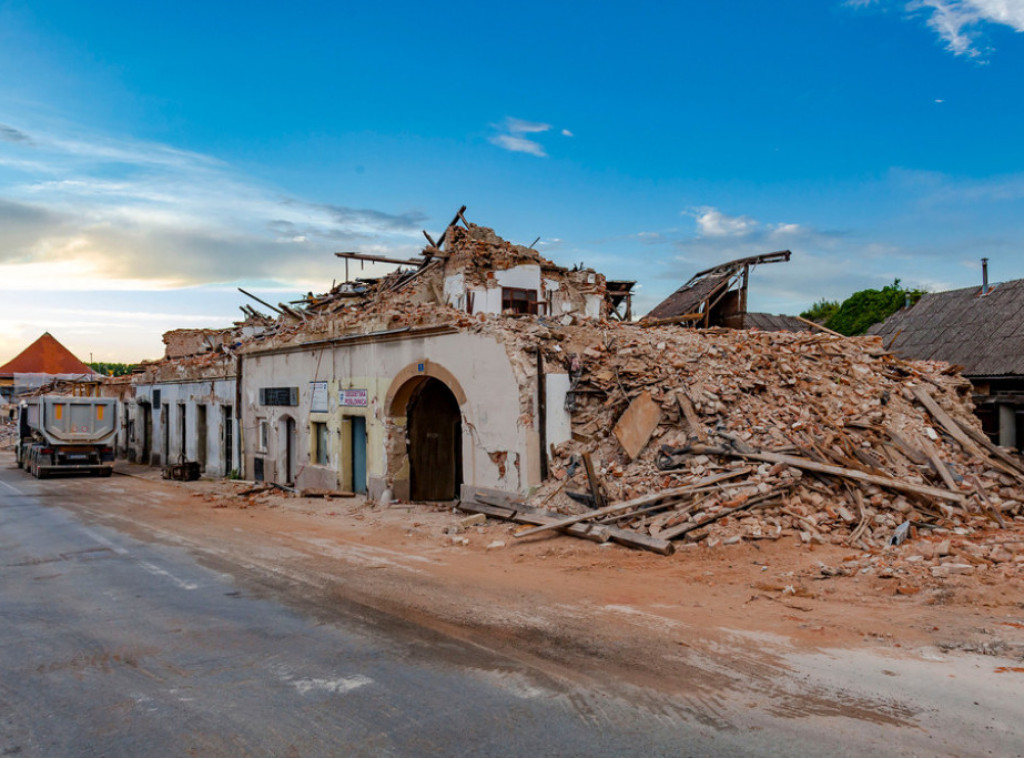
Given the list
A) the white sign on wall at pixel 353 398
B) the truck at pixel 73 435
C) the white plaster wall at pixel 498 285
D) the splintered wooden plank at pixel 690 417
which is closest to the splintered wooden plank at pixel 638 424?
the splintered wooden plank at pixel 690 417

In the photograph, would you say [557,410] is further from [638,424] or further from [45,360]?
[45,360]

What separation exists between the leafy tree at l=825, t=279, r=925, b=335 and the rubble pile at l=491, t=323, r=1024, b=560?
19.6 meters

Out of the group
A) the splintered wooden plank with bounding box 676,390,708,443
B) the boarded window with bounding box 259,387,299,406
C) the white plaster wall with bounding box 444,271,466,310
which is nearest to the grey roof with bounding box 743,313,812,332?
the white plaster wall with bounding box 444,271,466,310

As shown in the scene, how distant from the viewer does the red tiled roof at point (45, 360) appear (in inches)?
2894

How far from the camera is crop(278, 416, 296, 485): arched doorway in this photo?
74.2 ft

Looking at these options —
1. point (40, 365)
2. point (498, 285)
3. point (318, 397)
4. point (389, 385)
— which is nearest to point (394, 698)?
point (389, 385)

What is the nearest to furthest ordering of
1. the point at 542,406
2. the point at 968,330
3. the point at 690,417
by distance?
the point at 690,417 < the point at 542,406 < the point at 968,330

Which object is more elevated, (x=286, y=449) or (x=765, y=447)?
(x=765, y=447)

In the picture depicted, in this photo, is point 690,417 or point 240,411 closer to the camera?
point 690,417

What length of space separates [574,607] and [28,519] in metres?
14.5

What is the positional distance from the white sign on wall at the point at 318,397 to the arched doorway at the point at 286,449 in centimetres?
188

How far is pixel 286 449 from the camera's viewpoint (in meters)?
22.8

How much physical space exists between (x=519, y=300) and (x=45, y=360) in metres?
67.9

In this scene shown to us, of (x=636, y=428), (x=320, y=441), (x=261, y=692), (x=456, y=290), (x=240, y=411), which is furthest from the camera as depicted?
(x=456, y=290)
